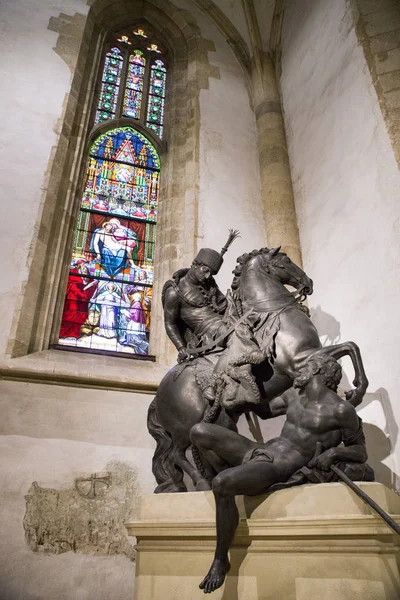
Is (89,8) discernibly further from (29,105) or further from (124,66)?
(29,105)

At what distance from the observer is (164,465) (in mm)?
3174

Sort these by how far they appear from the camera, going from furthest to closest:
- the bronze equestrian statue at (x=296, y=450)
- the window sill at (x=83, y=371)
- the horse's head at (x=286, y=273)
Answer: the window sill at (x=83, y=371)
the horse's head at (x=286, y=273)
the bronze equestrian statue at (x=296, y=450)

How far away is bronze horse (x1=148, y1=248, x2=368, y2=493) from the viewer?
2.80m

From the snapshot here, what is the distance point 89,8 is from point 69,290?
17.2 ft

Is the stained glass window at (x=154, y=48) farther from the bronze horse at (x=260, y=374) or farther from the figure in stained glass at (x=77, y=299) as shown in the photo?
the bronze horse at (x=260, y=374)

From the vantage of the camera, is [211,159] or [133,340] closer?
[133,340]

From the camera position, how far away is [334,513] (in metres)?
2.05

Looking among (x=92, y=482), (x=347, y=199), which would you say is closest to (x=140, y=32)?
(x=347, y=199)

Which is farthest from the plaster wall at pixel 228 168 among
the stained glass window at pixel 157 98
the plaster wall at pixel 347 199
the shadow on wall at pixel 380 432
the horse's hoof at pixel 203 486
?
the horse's hoof at pixel 203 486

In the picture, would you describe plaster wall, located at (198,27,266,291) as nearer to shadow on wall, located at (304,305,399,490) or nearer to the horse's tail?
shadow on wall, located at (304,305,399,490)

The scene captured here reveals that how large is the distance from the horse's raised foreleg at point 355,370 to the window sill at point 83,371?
242 centimetres

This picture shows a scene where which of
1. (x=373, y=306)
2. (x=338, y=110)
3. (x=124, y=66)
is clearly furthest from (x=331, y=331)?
(x=124, y=66)

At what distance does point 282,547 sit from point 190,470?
0.89m

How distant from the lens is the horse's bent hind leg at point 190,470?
2.73 meters
